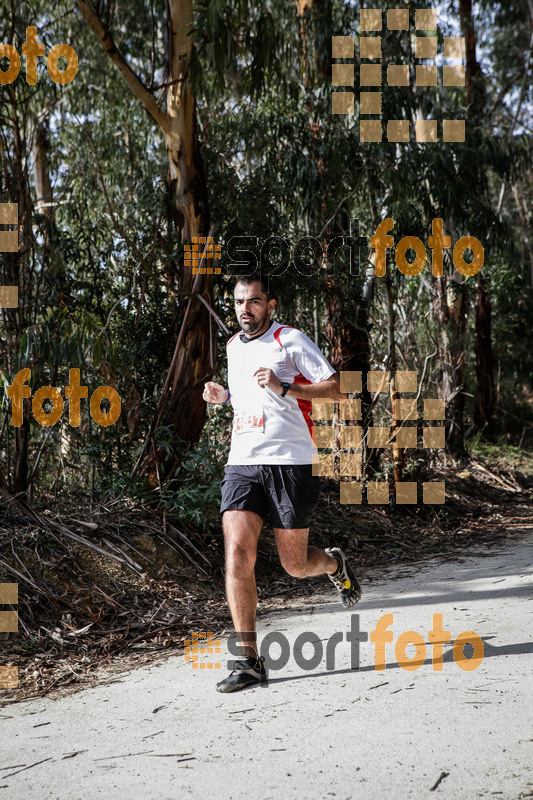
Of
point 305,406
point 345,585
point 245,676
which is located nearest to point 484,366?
point 345,585

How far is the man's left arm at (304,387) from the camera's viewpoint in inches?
165

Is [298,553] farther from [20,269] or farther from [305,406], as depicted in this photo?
[20,269]

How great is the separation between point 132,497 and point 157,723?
3285mm

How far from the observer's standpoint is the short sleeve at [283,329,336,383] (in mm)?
4402

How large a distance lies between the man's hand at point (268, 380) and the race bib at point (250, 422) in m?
0.20

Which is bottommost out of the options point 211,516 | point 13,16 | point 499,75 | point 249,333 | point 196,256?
point 211,516

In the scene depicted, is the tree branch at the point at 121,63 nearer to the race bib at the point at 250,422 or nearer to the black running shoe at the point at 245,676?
the race bib at the point at 250,422

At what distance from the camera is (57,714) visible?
380cm

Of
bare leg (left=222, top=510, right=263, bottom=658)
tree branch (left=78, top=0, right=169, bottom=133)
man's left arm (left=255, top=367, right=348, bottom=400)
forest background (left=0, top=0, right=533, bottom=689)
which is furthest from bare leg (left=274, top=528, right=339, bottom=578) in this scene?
tree branch (left=78, top=0, right=169, bottom=133)

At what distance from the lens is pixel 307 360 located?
14.5 feet

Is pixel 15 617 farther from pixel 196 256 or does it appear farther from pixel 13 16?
pixel 13 16

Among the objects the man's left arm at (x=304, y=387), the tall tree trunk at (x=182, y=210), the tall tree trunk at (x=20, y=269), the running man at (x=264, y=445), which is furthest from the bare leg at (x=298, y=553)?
the tall tree trunk at (x=20, y=269)

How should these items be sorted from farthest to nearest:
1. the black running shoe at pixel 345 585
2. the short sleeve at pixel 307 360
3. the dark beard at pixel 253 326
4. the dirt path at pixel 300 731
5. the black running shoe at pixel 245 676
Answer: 1. the black running shoe at pixel 345 585
2. the dark beard at pixel 253 326
3. the short sleeve at pixel 307 360
4. the black running shoe at pixel 245 676
5. the dirt path at pixel 300 731

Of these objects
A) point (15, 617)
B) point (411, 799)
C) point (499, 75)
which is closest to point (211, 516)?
point (15, 617)
